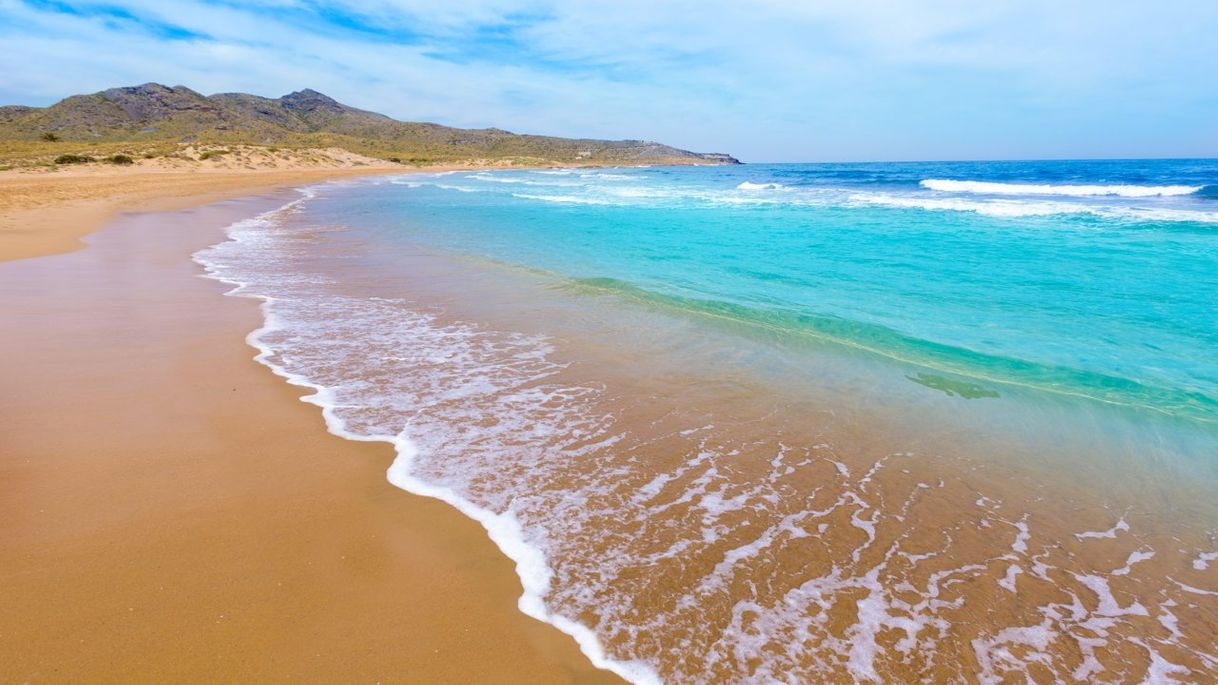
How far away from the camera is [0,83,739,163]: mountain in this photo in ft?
268

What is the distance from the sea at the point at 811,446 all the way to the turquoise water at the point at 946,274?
82 millimetres

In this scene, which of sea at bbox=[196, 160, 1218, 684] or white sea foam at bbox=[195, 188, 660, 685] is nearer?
white sea foam at bbox=[195, 188, 660, 685]

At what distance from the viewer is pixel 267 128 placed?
95.1 metres

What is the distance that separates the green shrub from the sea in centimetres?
3945

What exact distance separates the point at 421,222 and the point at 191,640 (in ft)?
65.2

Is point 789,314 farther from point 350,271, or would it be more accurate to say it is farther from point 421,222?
point 421,222

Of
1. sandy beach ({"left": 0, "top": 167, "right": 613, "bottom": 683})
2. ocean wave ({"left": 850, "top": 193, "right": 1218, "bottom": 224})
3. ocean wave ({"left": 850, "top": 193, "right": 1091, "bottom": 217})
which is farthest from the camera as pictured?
ocean wave ({"left": 850, "top": 193, "right": 1091, "bottom": 217})

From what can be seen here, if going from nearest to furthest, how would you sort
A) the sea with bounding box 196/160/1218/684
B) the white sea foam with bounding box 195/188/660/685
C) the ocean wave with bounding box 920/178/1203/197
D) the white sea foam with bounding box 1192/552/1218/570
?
the white sea foam with bounding box 195/188/660/685
the sea with bounding box 196/160/1218/684
the white sea foam with bounding box 1192/552/1218/570
the ocean wave with bounding box 920/178/1203/197

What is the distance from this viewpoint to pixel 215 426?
498 centimetres

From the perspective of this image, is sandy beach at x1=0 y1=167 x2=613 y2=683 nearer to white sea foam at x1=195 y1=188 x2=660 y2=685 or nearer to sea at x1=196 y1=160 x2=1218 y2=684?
white sea foam at x1=195 y1=188 x2=660 y2=685

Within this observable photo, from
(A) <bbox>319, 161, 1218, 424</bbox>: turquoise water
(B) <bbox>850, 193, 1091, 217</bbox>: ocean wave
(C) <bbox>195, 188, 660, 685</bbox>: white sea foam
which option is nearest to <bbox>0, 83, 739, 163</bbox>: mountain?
(A) <bbox>319, 161, 1218, 424</bbox>: turquoise water

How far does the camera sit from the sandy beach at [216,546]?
2.69m

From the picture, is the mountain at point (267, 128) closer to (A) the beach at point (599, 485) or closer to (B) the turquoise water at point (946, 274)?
(B) the turquoise water at point (946, 274)

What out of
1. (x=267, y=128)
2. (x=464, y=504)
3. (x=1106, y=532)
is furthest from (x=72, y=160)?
(x=267, y=128)
